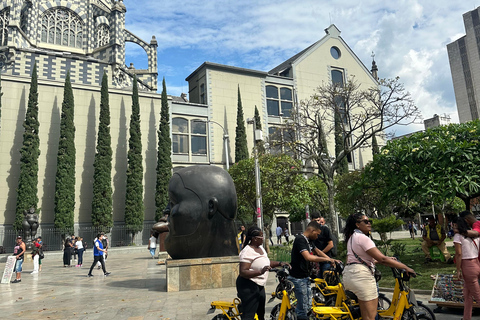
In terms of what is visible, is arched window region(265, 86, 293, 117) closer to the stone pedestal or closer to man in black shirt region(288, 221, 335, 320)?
Answer: the stone pedestal

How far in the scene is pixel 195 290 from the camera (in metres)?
9.70

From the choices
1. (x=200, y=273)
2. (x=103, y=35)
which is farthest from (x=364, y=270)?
(x=103, y=35)

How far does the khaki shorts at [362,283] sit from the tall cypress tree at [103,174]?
98.1ft

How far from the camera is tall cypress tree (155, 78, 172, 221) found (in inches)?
1320

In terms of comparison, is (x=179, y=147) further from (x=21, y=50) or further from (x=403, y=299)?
(x=403, y=299)

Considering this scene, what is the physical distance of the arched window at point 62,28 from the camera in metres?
39.0

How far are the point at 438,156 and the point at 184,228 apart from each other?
768cm

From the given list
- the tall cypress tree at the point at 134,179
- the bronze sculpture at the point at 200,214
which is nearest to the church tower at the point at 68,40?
the tall cypress tree at the point at 134,179

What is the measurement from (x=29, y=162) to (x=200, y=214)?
25728mm

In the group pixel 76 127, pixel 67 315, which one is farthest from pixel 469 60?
pixel 67 315

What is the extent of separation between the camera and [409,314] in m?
4.53

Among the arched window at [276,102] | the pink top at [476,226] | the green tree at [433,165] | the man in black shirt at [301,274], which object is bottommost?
the man in black shirt at [301,274]

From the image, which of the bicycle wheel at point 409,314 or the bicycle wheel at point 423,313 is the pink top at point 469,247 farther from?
the bicycle wheel at point 409,314

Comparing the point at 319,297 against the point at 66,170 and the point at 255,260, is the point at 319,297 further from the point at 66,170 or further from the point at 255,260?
the point at 66,170
